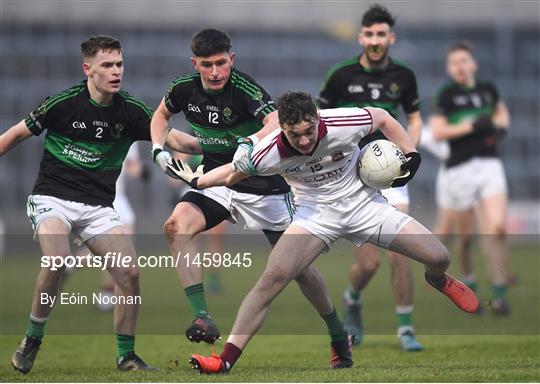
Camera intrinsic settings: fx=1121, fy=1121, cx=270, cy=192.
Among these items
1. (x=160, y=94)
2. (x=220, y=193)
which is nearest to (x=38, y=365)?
(x=220, y=193)

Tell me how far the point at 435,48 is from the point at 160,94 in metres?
8.80

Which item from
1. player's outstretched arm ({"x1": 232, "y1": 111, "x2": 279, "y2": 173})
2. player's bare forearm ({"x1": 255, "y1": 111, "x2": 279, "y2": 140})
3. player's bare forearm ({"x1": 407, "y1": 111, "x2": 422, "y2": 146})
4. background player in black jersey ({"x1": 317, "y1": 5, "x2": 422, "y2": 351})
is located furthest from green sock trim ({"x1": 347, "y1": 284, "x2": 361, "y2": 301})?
player's outstretched arm ({"x1": 232, "y1": 111, "x2": 279, "y2": 173})

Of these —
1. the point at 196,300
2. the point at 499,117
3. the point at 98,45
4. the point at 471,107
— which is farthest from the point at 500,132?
the point at 196,300

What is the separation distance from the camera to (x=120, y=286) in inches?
346

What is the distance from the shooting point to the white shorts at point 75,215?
877cm

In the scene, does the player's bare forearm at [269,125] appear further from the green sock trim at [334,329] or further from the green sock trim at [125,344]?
the green sock trim at [125,344]

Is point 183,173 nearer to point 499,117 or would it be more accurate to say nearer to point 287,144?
point 287,144

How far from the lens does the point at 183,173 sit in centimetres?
818

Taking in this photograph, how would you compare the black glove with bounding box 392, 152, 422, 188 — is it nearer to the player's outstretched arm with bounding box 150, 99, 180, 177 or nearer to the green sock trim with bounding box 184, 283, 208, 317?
the green sock trim with bounding box 184, 283, 208, 317

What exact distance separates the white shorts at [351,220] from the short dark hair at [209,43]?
1.41m

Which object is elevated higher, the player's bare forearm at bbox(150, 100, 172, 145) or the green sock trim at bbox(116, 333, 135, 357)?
the player's bare forearm at bbox(150, 100, 172, 145)

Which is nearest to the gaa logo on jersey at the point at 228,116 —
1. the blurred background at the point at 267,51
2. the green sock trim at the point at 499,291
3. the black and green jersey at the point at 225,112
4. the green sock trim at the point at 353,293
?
the black and green jersey at the point at 225,112

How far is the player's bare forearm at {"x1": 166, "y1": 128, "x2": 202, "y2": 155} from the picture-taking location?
8992mm

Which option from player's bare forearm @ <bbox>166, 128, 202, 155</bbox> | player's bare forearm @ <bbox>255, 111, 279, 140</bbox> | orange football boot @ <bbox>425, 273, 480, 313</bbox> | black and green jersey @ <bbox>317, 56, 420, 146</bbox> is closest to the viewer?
player's bare forearm @ <bbox>255, 111, 279, 140</bbox>
